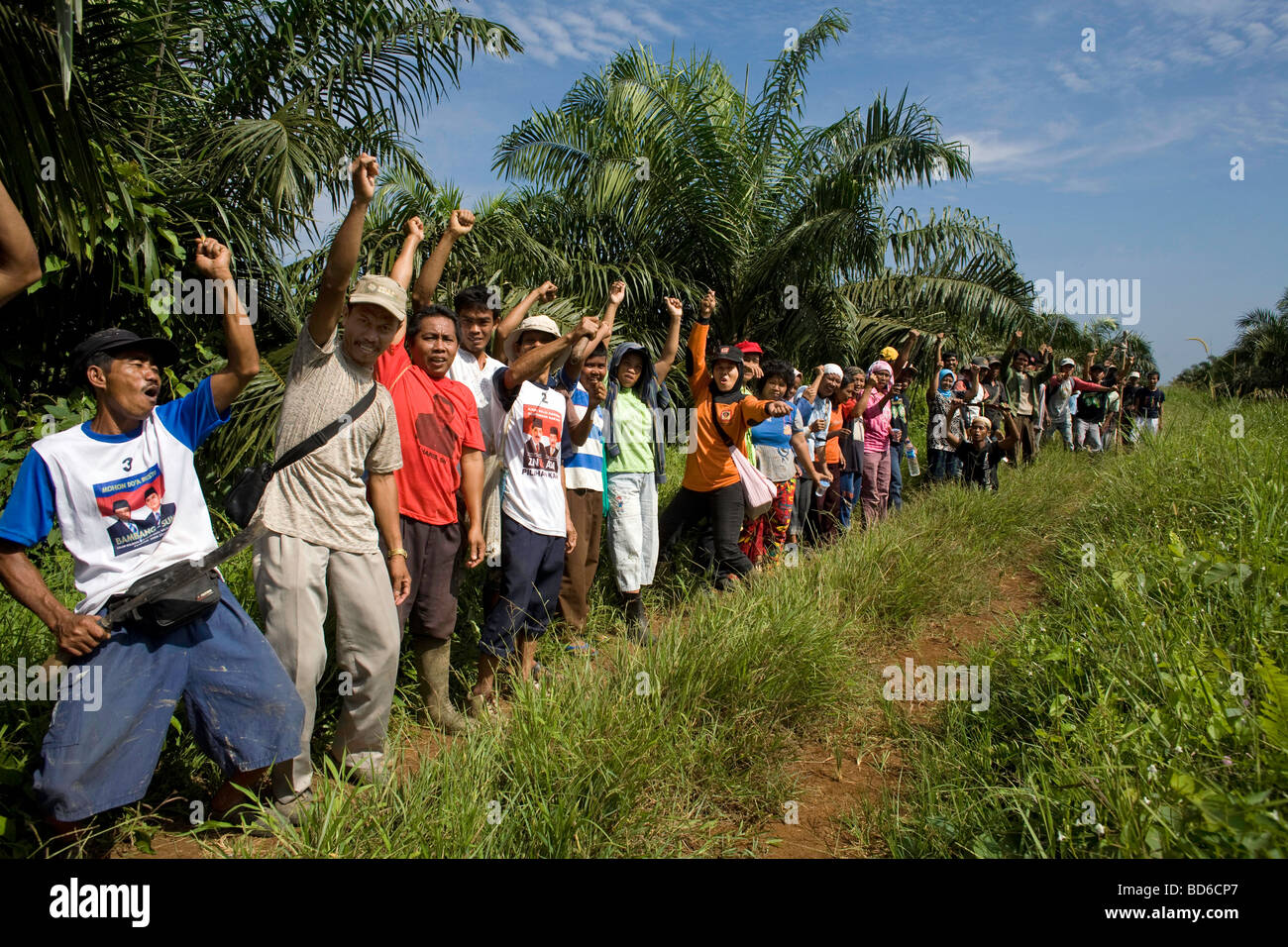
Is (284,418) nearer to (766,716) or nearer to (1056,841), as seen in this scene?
(766,716)

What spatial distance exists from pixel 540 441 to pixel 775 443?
8.57 ft

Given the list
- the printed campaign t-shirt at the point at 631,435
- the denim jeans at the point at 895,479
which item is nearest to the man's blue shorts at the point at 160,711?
the printed campaign t-shirt at the point at 631,435

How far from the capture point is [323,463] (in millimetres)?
2697

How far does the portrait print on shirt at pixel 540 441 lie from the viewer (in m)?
3.70

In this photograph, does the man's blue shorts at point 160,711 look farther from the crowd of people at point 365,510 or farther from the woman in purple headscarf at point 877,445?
the woman in purple headscarf at point 877,445

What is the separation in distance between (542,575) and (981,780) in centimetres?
197

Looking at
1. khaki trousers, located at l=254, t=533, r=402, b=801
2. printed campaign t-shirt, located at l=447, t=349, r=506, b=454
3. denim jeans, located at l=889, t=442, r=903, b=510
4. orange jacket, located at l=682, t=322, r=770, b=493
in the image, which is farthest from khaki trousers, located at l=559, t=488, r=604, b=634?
denim jeans, located at l=889, t=442, r=903, b=510

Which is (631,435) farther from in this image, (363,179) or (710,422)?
(363,179)

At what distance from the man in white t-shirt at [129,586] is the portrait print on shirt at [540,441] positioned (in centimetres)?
140

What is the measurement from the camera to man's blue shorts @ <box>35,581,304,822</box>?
2.17 meters

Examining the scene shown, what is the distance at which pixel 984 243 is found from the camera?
10203 mm

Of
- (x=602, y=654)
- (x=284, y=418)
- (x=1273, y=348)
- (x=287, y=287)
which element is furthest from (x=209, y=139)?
(x=1273, y=348)

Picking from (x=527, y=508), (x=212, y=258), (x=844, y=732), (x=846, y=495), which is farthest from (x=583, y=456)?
(x=846, y=495)

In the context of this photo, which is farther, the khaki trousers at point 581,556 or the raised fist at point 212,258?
the khaki trousers at point 581,556
